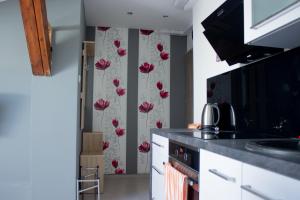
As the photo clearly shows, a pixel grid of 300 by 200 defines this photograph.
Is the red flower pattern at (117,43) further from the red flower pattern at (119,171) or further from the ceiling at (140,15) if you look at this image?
the red flower pattern at (119,171)

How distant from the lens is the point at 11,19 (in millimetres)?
2967

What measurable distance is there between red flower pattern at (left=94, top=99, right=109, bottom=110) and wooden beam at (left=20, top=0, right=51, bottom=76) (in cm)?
161

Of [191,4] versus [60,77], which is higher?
[191,4]

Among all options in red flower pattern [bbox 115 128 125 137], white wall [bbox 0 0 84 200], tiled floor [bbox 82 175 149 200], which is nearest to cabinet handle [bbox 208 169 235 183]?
white wall [bbox 0 0 84 200]

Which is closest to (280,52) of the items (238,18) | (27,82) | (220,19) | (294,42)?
(294,42)

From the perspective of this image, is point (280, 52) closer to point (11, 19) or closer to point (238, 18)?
point (238, 18)

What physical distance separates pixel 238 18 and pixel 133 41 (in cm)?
299

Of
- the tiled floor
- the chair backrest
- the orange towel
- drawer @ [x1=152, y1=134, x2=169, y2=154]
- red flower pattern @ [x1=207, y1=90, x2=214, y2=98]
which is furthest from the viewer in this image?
the chair backrest

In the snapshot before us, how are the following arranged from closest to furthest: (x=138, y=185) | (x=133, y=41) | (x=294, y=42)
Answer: (x=294, y=42) → (x=138, y=185) → (x=133, y=41)

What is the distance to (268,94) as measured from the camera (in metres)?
1.67

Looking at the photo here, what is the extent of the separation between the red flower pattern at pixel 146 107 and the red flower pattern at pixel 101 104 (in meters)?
0.56

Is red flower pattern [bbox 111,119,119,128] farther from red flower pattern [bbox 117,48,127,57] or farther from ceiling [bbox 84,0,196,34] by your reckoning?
ceiling [bbox 84,0,196,34]

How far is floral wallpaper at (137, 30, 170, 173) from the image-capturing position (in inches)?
176

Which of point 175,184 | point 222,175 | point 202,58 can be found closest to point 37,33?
point 202,58
